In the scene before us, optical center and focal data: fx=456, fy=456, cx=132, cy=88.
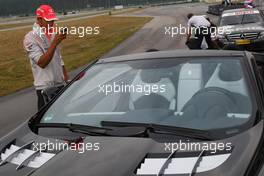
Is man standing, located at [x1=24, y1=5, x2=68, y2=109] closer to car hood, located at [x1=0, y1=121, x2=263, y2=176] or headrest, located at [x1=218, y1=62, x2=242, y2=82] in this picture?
headrest, located at [x1=218, y1=62, x2=242, y2=82]

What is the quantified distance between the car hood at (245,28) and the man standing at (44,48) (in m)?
11.4

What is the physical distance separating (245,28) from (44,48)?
11716mm

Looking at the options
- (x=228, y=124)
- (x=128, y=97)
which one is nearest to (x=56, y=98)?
(x=128, y=97)

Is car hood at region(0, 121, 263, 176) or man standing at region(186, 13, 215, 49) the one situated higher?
car hood at region(0, 121, 263, 176)

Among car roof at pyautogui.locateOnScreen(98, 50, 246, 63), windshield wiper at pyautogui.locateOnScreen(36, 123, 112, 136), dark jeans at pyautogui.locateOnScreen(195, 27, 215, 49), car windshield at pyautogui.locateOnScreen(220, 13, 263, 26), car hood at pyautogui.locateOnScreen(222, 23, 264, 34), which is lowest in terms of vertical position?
car hood at pyautogui.locateOnScreen(222, 23, 264, 34)

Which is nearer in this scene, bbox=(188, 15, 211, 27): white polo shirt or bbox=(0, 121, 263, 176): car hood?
bbox=(0, 121, 263, 176): car hood

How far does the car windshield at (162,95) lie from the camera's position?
325cm

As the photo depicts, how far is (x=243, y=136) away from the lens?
2.88 meters

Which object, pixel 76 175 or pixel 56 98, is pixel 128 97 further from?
pixel 76 175

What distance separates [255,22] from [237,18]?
75cm

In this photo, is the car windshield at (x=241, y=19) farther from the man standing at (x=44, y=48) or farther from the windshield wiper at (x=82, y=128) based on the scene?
the windshield wiper at (x=82, y=128)

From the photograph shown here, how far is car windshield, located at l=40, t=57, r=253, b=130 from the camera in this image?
3.25 meters

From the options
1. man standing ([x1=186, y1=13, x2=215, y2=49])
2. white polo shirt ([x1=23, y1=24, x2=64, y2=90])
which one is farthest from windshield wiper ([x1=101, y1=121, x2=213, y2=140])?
man standing ([x1=186, y1=13, x2=215, y2=49])

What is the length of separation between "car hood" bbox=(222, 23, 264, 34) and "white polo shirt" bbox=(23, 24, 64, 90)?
11.3 metres
